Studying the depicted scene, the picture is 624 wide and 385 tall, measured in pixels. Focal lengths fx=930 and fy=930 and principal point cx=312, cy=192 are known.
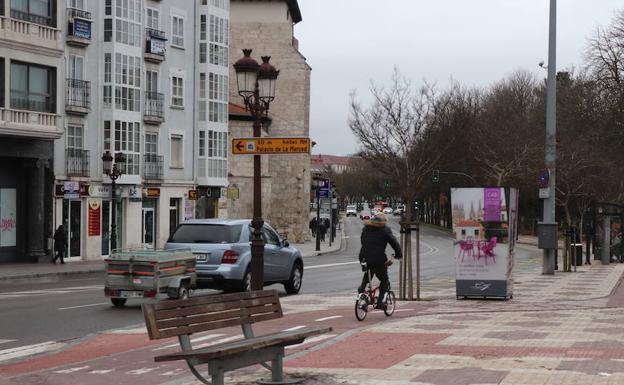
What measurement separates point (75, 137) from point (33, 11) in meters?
6.44

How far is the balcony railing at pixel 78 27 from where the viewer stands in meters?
39.9

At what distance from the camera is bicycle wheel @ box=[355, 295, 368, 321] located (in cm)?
1472

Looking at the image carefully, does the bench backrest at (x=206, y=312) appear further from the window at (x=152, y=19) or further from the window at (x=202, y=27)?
the window at (x=202, y=27)

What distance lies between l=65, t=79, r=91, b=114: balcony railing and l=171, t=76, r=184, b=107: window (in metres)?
7.10

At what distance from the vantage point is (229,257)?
65.5 ft

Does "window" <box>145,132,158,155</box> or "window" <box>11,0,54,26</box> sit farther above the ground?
"window" <box>11,0,54,26</box>

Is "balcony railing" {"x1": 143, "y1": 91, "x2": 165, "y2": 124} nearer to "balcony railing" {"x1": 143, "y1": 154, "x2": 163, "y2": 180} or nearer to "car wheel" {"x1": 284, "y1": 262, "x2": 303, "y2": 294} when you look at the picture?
"balcony railing" {"x1": 143, "y1": 154, "x2": 163, "y2": 180}

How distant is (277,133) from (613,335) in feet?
196

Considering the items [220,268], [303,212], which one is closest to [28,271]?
[220,268]

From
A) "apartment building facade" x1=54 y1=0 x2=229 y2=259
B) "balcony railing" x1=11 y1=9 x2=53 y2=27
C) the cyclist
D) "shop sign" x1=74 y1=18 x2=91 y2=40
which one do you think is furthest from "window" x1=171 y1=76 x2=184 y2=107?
the cyclist

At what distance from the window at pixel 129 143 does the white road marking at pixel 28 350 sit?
30.8 meters

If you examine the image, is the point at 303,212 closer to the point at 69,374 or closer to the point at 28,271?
the point at 28,271

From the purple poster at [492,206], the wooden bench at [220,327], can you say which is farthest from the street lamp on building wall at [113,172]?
the wooden bench at [220,327]

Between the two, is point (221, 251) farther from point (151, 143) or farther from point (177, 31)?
point (177, 31)
